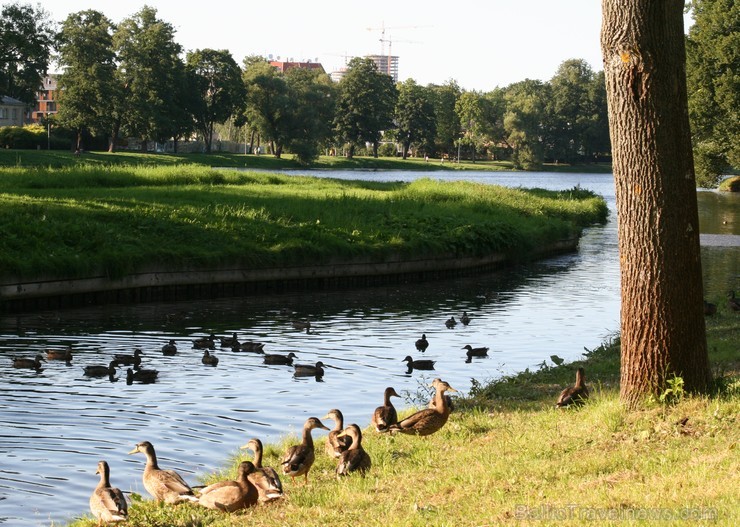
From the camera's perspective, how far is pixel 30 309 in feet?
92.3

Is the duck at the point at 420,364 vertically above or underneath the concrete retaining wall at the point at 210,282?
underneath

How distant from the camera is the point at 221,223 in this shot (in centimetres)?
3634

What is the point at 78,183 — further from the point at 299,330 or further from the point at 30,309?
the point at 299,330

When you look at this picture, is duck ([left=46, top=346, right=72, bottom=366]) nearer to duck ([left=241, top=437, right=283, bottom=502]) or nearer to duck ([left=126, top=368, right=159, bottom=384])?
duck ([left=126, top=368, right=159, bottom=384])

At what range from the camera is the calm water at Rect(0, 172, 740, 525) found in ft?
46.6

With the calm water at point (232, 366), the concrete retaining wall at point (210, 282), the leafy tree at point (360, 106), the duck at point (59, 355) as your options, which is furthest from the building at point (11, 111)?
the duck at point (59, 355)

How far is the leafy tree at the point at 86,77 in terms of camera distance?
114m

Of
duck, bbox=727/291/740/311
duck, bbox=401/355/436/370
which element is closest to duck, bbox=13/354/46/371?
duck, bbox=401/355/436/370

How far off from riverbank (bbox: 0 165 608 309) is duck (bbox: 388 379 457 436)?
18.0m

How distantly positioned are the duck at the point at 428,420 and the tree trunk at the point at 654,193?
2.23 meters

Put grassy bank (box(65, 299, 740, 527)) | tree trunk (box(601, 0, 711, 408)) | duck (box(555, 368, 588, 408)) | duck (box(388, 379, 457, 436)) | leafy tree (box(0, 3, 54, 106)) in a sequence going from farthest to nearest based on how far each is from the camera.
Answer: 1. leafy tree (box(0, 3, 54, 106))
2. duck (box(555, 368, 588, 408))
3. duck (box(388, 379, 457, 436))
4. tree trunk (box(601, 0, 711, 408))
5. grassy bank (box(65, 299, 740, 527))

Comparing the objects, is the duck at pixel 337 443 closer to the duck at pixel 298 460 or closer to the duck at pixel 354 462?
the duck at pixel 354 462

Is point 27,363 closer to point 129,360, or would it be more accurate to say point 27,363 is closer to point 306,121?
point 129,360

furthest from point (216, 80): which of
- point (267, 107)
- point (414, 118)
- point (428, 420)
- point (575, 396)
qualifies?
point (428, 420)
